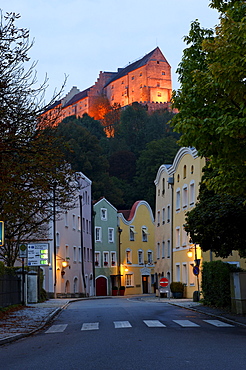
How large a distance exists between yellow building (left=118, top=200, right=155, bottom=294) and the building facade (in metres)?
1.07

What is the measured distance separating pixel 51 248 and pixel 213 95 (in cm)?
4158

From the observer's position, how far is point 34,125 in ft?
62.8

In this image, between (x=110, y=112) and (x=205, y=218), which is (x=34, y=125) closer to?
(x=205, y=218)

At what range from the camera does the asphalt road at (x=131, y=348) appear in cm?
962

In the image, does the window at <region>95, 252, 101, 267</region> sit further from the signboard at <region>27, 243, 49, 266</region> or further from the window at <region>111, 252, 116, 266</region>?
the signboard at <region>27, 243, 49, 266</region>

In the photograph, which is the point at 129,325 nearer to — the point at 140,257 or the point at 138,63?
the point at 140,257

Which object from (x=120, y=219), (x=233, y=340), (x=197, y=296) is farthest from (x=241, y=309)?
(x=120, y=219)

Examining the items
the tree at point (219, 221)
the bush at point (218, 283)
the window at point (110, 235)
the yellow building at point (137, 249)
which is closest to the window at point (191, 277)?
the bush at point (218, 283)

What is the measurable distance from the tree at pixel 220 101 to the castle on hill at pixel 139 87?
136 m

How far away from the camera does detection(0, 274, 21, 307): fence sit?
25375mm

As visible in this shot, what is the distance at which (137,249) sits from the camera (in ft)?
255

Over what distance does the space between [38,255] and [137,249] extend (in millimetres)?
44436

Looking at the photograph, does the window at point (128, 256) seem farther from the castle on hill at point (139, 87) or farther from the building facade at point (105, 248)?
the castle on hill at point (139, 87)

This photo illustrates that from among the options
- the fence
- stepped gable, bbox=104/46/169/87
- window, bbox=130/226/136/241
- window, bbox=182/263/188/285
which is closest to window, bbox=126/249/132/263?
window, bbox=130/226/136/241
